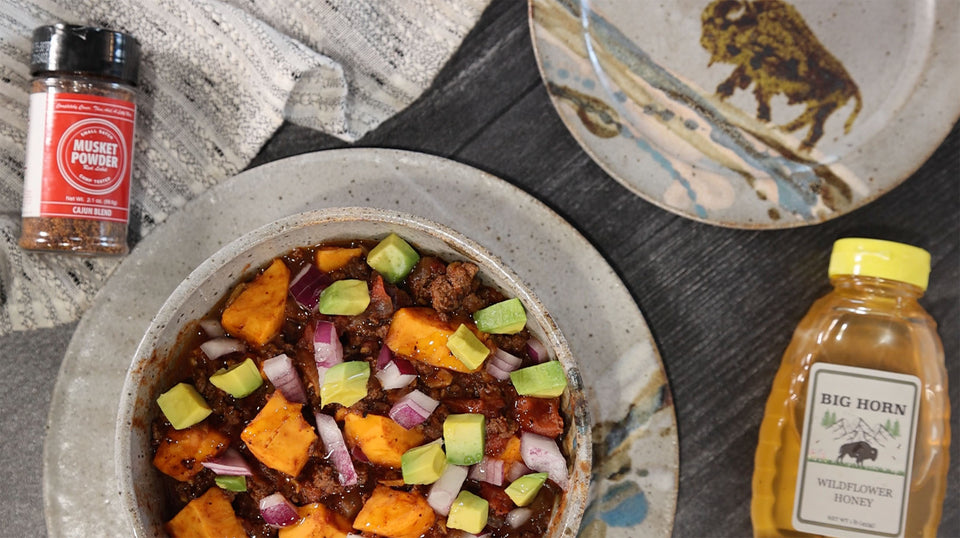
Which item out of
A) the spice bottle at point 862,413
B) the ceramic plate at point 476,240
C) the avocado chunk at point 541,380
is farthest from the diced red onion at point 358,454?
the spice bottle at point 862,413

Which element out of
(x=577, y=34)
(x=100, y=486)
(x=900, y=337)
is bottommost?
(x=100, y=486)

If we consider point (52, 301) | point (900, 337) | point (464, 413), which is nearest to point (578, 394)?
point (464, 413)

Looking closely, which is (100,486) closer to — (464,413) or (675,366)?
(464,413)

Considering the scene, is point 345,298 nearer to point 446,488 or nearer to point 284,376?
point 284,376

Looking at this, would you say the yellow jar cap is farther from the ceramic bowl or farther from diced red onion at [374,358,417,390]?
diced red onion at [374,358,417,390]

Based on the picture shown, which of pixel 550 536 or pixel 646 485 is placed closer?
pixel 550 536

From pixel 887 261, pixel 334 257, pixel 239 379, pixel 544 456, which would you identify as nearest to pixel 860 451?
pixel 887 261

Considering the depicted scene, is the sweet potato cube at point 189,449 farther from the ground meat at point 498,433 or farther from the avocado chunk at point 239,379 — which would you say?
the ground meat at point 498,433
